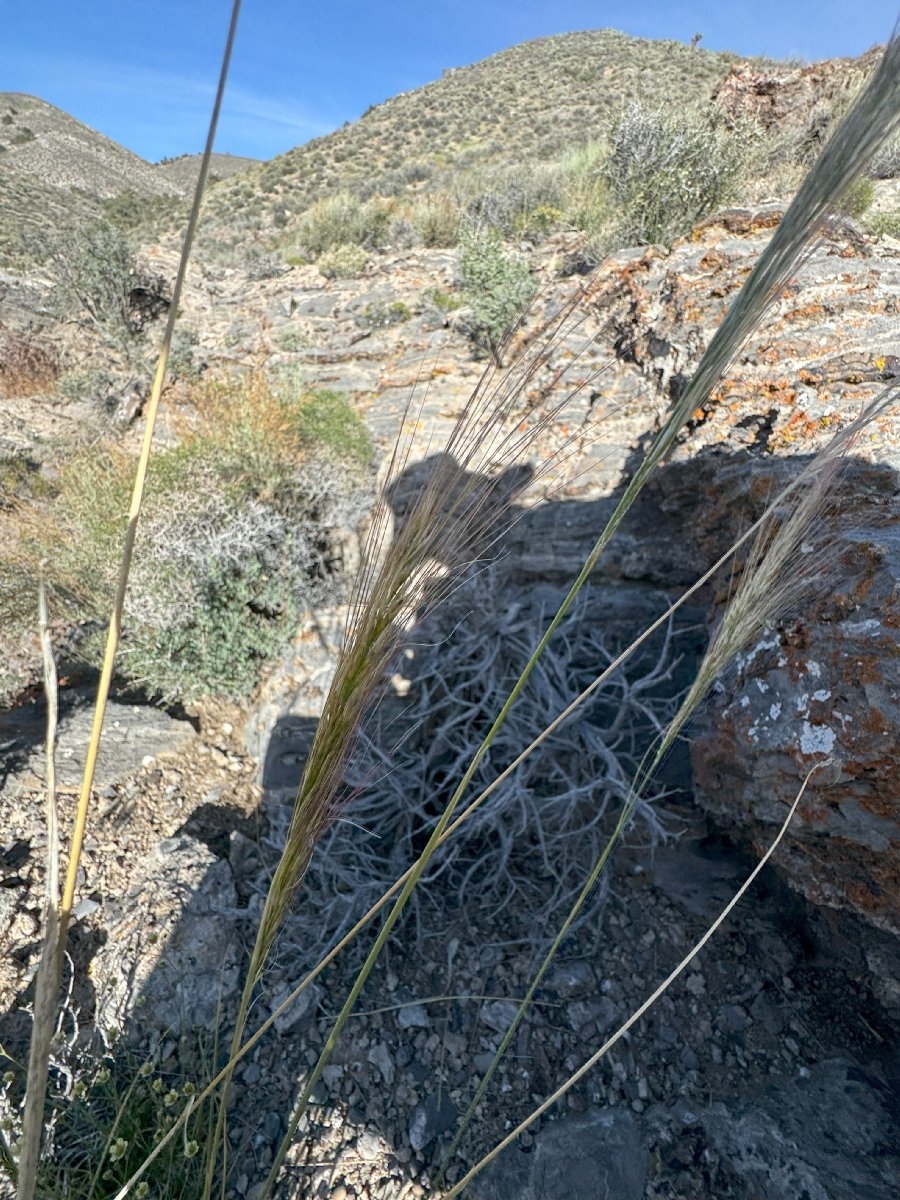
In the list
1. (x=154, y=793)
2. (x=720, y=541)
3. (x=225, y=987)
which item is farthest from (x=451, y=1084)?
(x=720, y=541)

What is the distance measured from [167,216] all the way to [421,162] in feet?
24.5

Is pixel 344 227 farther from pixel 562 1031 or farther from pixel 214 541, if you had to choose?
pixel 562 1031

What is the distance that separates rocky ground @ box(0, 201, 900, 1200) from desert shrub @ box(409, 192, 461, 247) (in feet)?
22.3

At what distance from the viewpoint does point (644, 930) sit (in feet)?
6.99

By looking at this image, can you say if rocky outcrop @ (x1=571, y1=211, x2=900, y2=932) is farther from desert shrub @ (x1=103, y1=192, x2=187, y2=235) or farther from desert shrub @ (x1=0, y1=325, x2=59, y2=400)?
desert shrub @ (x1=103, y1=192, x2=187, y2=235)

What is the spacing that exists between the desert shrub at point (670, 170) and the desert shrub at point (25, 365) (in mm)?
6374

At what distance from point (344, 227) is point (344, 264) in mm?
2611

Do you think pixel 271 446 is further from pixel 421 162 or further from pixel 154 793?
pixel 421 162

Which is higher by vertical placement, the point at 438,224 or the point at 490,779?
the point at 438,224

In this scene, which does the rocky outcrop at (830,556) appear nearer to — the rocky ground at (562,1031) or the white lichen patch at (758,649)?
the white lichen patch at (758,649)

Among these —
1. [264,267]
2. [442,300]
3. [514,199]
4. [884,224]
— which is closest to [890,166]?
[884,224]

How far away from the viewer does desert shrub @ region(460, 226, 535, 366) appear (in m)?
5.43

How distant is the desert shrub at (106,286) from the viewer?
7754 mm

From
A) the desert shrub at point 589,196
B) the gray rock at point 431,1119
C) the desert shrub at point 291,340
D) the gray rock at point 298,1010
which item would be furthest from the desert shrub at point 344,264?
the gray rock at point 431,1119
